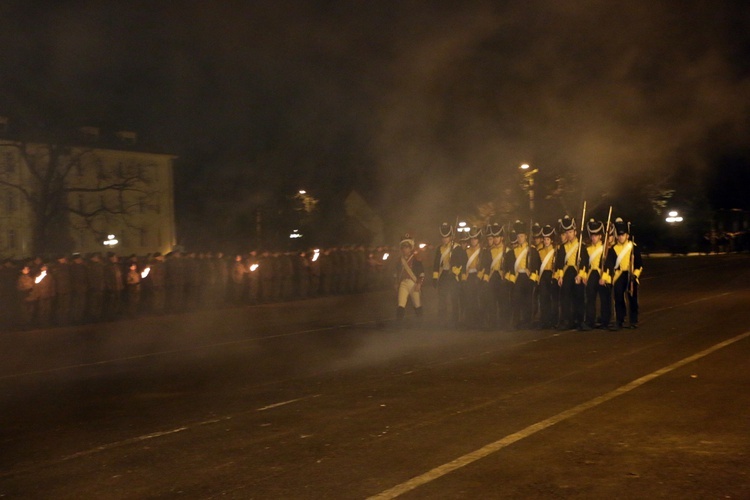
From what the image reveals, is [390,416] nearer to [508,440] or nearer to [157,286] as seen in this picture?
[508,440]

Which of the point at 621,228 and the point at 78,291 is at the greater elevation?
the point at 621,228

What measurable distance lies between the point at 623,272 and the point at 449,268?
3.16 meters

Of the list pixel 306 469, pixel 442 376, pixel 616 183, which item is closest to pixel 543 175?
pixel 616 183

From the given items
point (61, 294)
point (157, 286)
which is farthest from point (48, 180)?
point (61, 294)

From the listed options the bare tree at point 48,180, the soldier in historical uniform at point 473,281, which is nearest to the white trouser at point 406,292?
the soldier in historical uniform at point 473,281

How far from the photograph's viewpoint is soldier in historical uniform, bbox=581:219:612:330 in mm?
13523

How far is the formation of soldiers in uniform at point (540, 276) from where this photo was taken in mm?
13562

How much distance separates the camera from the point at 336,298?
23.9 m

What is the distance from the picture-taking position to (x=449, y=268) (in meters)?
15.5

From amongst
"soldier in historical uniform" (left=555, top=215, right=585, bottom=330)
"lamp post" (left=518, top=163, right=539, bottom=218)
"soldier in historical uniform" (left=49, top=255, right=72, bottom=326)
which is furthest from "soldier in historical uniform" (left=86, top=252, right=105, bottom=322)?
"soldier in historical uniform" (left=555, top=215, right=585, bottom=330)

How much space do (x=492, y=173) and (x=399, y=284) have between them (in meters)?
3.00

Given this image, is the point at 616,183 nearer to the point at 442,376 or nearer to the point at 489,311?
the point at 489,311

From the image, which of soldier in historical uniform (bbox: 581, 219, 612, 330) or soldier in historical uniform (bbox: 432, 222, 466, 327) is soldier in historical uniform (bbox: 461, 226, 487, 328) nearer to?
soldier in historical uniform (bbox: 432, 222, 466, 327)

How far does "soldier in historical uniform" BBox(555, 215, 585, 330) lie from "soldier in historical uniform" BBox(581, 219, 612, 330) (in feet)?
0.34
